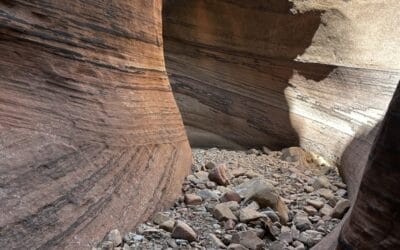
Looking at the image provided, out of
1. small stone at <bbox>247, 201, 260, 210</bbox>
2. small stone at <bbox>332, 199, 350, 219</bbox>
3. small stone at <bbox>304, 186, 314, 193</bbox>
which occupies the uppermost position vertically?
small stone at <bbox>332, 199, 350, 219</bbox>

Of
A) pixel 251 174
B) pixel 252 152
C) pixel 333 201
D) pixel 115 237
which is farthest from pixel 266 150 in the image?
pixel 115 237

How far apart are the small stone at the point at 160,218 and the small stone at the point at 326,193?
98 centimetres

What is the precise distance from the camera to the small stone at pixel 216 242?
1.54m

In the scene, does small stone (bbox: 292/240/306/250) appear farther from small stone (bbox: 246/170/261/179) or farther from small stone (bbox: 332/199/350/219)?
small stone (bbox: 246/170/261/179)

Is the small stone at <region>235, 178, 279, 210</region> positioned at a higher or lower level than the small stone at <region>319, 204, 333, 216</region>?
higher

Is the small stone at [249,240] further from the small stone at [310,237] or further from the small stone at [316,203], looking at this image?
the small stone at [316,203]

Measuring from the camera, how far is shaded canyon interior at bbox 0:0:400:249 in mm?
1230

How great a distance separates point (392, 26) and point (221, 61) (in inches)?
57.2

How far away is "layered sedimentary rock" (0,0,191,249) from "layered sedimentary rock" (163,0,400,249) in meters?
1.28

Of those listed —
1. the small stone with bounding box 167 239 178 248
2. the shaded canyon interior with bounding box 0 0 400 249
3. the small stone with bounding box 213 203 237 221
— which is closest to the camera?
the shaded canyon interior with bounding box 0 0 400 249

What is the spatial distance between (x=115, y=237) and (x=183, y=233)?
268mm

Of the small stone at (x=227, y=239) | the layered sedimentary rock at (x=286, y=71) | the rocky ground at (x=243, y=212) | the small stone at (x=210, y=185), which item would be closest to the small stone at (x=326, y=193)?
the rocky ground at (x=243, y=212)

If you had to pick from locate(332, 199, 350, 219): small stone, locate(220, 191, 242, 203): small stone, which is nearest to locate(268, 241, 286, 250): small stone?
locate(220, 191, 242, 203): small stone

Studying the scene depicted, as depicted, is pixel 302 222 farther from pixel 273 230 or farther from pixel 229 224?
pixel 229 224
